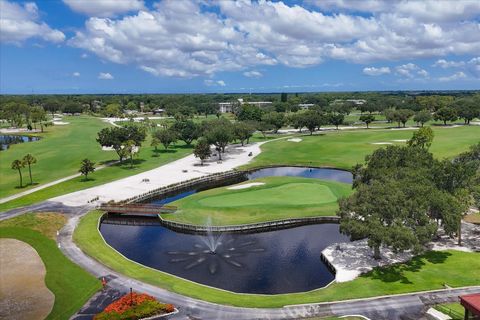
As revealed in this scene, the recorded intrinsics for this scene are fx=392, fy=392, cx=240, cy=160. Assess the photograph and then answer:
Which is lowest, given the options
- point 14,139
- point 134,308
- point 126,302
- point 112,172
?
point 126,302

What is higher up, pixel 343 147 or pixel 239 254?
pixel 343 147

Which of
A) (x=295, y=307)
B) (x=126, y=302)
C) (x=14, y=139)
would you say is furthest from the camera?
(x=14, y=139)

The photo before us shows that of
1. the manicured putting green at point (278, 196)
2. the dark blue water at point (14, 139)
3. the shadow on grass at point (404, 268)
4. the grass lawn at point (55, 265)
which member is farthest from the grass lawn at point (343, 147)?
the dark blue water at point (14, 139)

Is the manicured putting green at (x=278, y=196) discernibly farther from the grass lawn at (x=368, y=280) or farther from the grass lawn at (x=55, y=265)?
the grass lawn at (x=55, y=265)

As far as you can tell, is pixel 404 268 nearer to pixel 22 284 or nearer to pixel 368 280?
pixel 368 280

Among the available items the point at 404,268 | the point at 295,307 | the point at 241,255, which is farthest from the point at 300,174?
the point at 295,307

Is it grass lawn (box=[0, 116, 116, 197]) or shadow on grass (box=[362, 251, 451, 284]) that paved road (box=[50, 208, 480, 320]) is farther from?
grass lawn (box=[0, 116, 116, 197])

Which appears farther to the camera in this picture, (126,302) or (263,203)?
(263,203)

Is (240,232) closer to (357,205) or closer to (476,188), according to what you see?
(357,205)
